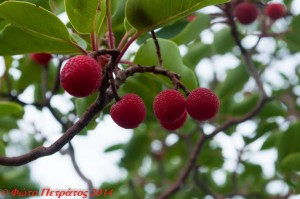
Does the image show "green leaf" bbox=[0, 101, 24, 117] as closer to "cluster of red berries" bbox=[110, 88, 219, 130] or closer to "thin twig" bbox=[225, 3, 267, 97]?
"cluster of red berries" bbox=[110, 88, 219, 130]

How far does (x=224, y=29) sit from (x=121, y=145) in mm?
1226

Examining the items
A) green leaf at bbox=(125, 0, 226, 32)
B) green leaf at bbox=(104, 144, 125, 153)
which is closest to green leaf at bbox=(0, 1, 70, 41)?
green leaf at bbox=(125, 0, 226, 32)

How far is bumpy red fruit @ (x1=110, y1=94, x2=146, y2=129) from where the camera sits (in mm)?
1328

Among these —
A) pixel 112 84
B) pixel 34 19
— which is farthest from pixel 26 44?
pixel 112 84

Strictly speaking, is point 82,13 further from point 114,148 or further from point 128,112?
point 114,148

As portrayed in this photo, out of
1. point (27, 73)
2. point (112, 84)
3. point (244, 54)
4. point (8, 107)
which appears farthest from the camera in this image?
point (27, 73)

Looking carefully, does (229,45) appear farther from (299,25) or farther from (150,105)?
(150,105)

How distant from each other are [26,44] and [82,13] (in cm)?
24

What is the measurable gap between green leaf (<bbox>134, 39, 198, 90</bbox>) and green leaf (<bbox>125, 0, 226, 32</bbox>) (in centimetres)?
30

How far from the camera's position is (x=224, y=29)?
2.90 m

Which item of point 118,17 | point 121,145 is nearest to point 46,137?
point 121,145

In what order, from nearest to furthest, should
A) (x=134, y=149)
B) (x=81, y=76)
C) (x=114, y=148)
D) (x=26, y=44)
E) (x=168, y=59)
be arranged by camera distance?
1. (x=81, y=76)
2. (x=26, y=44)
3. (x=168, y=59)
4. (x=134, y=149)
5. (x=114, y=148)

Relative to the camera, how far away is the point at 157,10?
1.35 meters

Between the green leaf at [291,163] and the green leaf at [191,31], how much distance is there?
913mm
